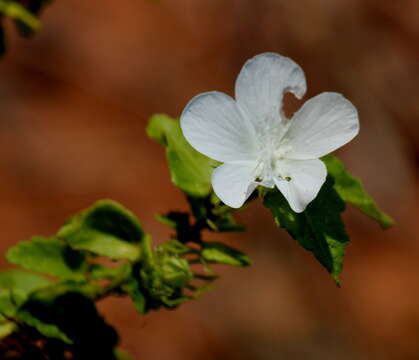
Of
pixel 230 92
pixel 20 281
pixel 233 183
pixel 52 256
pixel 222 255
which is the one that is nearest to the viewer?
pixel 233 183

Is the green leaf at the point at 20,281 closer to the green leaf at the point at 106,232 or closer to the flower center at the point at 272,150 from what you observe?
the green leaf at the point at 106,232

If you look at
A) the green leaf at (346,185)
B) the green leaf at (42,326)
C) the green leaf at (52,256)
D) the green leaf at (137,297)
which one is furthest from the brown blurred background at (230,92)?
the green leaf at (346,185)

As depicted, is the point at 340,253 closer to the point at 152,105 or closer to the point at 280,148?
the point at 280,148

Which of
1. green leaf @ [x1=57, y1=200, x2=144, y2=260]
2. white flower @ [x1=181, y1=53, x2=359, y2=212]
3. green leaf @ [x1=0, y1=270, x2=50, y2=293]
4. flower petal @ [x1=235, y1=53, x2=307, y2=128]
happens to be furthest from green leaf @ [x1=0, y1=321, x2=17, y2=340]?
flower petal @ [x1=235, y1=53, x2=307, y2=128]

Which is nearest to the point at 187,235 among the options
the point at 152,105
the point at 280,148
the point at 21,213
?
the point at 280,148

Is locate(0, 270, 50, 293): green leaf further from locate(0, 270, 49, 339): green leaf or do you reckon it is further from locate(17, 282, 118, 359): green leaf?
locate(17, 282, 118, 359): green leaf

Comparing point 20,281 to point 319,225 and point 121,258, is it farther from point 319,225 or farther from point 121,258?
point 319,225

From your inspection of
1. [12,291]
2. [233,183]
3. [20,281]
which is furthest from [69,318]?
[233,183]
